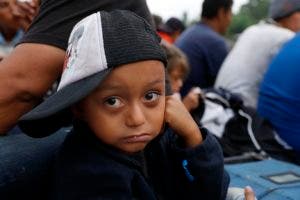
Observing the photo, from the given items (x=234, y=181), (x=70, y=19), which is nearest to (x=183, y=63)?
(x=234, y=181)

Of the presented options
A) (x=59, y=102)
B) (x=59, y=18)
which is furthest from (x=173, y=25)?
(x=59, y=102)

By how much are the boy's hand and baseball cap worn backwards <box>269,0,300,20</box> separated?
2868 millimetres

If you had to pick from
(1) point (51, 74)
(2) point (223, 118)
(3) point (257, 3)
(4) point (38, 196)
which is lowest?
(3) point (257, 3)

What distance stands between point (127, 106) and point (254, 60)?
8.67 feet

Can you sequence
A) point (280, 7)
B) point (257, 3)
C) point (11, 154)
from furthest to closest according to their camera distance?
1. point (257, 3)
2. point (280, 7)
3. point (11, 154)

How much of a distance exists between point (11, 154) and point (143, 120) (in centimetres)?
42

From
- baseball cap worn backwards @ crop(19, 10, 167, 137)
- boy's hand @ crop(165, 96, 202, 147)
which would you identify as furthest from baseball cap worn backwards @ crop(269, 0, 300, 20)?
baseball cap worn backwards @ crop(19, 10, 167, 137)

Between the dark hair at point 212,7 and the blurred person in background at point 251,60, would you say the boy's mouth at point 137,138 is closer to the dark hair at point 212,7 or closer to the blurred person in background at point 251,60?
the blurred person in background at point 251,60

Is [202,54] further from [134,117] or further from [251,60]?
[134,117]

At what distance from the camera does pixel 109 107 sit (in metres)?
1.25

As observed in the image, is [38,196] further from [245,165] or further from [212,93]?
[212,93]

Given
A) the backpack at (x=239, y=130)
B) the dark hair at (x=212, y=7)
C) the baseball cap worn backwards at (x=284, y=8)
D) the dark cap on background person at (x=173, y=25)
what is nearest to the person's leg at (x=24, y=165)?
the backpack at (x=239, y=130)

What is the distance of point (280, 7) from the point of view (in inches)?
162

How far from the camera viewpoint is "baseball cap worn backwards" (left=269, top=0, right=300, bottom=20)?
13.3ft
